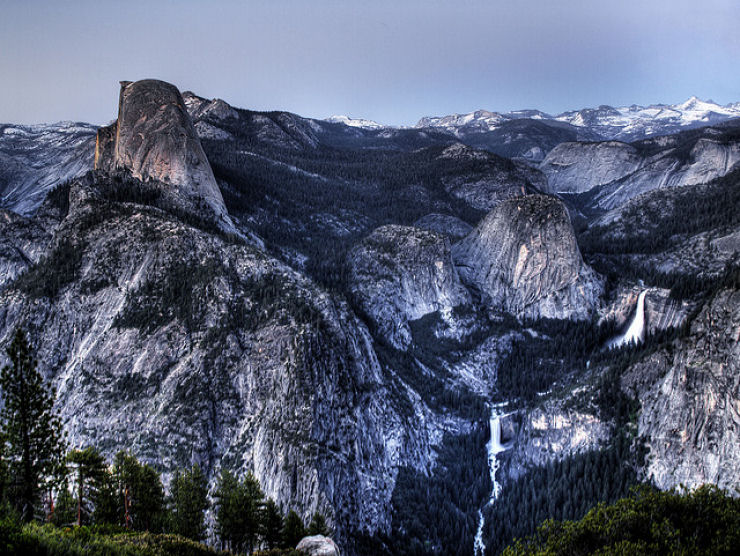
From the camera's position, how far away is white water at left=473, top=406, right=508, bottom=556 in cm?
6278

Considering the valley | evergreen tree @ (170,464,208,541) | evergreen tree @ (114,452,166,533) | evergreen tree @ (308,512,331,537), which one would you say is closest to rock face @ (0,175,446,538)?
the valley

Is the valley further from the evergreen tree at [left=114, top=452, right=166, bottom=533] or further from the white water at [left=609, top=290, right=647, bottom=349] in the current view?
the evergreen tree at [left=114, top=452, right=166, bottom=533]

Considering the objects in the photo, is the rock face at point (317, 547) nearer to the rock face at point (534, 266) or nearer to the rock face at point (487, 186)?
the rock face at point (534, 266)

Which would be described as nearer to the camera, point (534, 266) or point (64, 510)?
point (64, 510)

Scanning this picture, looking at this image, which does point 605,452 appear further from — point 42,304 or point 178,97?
point 178,97

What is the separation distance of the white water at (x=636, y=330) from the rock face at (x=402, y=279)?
33146 millimetres

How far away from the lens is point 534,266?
117 m

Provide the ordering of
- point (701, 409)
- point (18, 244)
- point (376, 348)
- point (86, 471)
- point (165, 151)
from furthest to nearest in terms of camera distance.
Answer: point (18, 244), point (165, 151), point (376, 348), point (701, 409), point (86, 471)

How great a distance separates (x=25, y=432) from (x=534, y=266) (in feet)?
349

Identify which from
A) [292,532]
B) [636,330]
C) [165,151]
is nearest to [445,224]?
[636,330]

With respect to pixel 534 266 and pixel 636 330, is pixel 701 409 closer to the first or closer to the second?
pixel 636 330

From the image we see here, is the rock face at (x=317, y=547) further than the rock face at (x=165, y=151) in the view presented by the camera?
No

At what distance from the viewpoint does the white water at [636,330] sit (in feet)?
323

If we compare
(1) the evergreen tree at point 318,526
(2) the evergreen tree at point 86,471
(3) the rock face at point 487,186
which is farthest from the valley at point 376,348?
(3) the rock face at point 487,186
